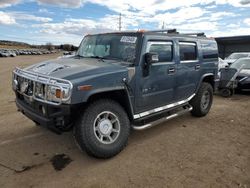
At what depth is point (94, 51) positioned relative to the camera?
523 centimetres

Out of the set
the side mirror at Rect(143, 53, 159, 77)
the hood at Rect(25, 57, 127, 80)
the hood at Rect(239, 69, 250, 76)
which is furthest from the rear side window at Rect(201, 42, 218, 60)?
the hood at Rect(239, 69, 250, 76)

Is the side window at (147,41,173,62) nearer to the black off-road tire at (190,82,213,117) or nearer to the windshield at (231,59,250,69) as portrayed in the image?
the black off-road tire at (190,82,213,117)

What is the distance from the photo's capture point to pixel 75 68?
160 inches

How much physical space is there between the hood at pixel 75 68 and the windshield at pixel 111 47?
0.25 metres

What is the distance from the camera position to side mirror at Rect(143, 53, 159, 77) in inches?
174

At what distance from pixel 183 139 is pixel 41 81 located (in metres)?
2.84

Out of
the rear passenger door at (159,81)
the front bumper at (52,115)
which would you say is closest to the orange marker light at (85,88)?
the front bumper at (52,115)

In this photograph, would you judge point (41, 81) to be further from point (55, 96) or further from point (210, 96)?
point (210, 96)

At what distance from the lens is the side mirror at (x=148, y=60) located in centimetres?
441

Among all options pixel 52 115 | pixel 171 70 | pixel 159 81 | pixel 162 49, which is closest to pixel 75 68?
pixel 52 115

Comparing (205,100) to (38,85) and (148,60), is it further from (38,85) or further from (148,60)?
(38,85)

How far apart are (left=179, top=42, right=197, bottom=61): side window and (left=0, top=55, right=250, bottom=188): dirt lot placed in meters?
1.52

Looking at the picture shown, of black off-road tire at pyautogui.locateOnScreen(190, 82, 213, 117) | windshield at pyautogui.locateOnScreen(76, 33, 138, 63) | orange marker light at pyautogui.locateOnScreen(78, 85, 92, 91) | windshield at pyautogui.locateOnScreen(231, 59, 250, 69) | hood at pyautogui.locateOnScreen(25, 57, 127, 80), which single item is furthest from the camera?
windshield at pyautogui.locateOnScreen(231, 59, 250, 69)

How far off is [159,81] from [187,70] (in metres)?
1.10
